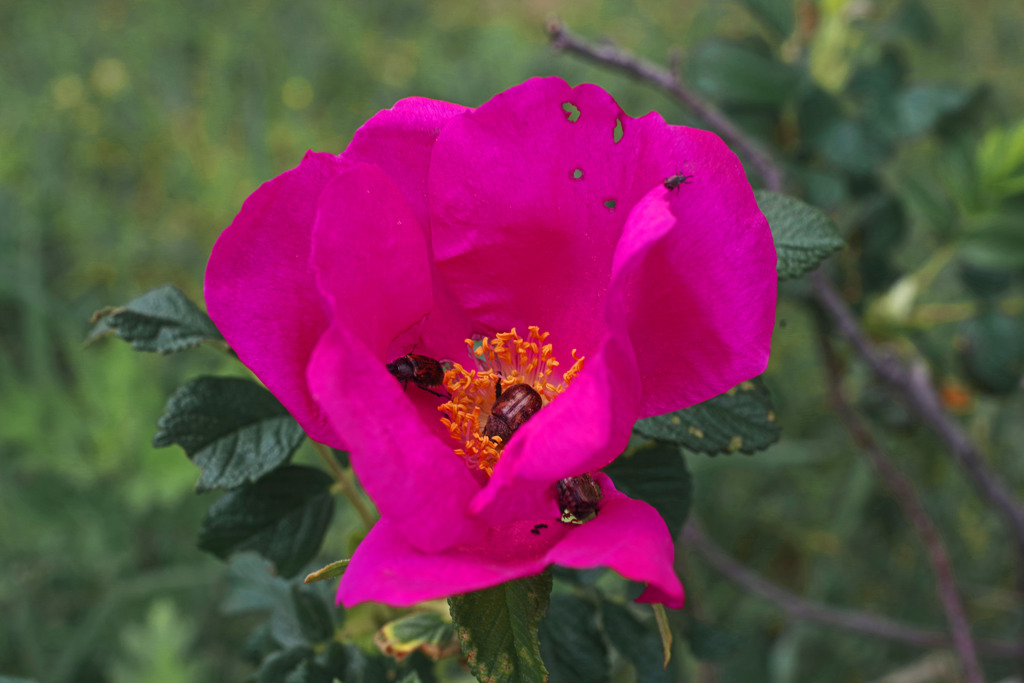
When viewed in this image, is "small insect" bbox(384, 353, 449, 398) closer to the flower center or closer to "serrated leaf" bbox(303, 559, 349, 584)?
the flower center

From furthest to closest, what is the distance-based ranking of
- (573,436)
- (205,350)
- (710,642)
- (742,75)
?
(205,350), (742,75), (710,642), (573,436)

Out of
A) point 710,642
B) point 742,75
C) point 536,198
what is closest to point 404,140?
point 536,198

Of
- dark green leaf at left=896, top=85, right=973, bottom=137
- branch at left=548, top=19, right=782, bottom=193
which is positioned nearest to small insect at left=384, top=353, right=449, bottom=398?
branch at left=548, top=19, right=782, bottom=193

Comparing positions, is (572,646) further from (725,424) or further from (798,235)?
(798,235)

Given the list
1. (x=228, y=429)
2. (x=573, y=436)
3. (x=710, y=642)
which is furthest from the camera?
(x=710, y=642)

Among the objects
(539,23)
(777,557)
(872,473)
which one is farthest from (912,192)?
(539,23)

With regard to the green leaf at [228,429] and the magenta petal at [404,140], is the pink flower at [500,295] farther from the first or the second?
the green leaf at [228,429]
